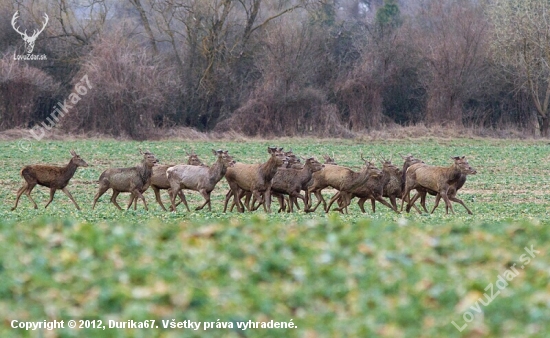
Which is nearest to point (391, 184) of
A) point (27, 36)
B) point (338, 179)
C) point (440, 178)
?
point (440, 178)

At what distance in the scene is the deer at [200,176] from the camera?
63.2 feet

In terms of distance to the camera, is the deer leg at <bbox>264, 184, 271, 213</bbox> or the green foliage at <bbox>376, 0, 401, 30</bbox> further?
the green foliage at <bbox>376, 0, 401, 30</bbox>

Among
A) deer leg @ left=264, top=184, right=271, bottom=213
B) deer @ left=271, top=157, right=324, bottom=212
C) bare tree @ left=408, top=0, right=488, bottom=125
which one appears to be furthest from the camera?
bare tree @ left=408, top=0, right=488, bottom=125

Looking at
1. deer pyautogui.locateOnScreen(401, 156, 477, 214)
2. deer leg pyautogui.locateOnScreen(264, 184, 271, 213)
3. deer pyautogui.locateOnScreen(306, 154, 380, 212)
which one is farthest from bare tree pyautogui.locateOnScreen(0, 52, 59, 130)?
deer pyautogui.locateOnScreen(401, 156, 477, 214)

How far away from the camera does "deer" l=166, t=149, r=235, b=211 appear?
63.2ft

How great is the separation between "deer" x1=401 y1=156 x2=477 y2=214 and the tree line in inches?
876

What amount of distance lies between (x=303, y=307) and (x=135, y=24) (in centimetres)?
4628

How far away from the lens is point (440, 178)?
66.1 ft

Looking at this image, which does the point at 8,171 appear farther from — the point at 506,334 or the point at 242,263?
the point at 506,334

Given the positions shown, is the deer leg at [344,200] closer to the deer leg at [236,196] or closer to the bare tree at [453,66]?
the deer leg at [236,196]

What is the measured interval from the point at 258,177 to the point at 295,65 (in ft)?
90.6

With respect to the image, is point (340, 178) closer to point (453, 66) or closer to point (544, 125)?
point (453, 66)

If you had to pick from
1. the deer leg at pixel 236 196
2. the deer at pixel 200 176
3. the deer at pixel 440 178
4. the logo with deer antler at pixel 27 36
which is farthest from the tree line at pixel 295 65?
the deer at pixel 200 176

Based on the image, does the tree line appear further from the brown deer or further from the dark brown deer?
the brown deer
